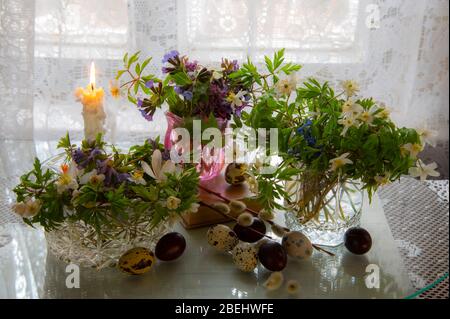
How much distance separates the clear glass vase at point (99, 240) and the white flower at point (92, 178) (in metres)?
0.07

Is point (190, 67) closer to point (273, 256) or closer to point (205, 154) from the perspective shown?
point (205, 154)

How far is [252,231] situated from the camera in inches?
41.1

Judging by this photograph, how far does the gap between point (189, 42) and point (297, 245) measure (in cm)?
79

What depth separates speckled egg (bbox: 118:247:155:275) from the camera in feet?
3.11

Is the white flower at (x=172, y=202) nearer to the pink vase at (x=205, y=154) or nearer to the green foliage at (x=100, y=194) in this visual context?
the green foliage at (x=100, y=194)

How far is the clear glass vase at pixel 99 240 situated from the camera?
3.09 feet

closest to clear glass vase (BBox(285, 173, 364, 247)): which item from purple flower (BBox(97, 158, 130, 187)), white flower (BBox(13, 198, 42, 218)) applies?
purple flower (BBox(97, 158, 130, 187))

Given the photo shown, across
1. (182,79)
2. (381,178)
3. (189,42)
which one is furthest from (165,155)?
(189,42)

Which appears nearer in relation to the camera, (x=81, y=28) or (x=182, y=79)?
(x=182, y=79)

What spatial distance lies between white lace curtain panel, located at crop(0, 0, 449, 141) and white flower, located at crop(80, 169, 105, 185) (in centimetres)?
70

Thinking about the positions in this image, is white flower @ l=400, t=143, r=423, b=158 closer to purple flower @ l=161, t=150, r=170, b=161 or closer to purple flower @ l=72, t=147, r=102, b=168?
purple flower @ l=161, t=150, r=170, b=161

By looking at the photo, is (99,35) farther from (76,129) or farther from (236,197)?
(236,197)

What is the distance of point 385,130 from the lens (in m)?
0.96

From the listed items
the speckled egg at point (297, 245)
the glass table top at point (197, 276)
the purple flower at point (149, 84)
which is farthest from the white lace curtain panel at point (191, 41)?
the speckled egg at point (297, 245)
